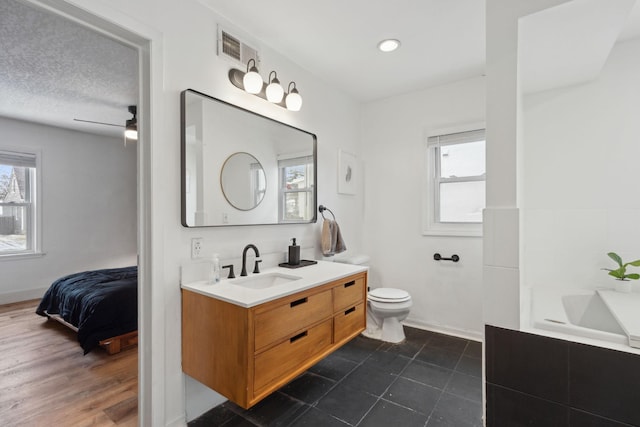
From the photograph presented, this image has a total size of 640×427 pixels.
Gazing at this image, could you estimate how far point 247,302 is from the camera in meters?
1.34

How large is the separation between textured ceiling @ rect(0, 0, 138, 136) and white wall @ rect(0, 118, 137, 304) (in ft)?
1.46

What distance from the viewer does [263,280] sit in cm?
196

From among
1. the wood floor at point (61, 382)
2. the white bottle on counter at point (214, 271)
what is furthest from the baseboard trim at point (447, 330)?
the wood floor at point (61, 382)

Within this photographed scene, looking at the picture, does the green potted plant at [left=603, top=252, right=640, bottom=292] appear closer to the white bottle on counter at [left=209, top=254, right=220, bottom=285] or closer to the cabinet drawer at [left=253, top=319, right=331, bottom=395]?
the cabinet drawer at [left=253, top=319, right=331, bottom=395]

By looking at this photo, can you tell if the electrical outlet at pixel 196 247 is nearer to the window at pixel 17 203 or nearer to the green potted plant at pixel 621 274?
the green potted plant at pixel 621 274

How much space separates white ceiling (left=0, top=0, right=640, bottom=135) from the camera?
1.79 meters

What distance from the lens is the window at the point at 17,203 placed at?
396 cm

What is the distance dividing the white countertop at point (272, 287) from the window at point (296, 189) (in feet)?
1.54

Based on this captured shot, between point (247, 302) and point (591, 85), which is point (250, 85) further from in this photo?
point (591, 85)

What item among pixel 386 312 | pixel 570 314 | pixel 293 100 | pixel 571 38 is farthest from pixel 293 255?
pixel 571 38

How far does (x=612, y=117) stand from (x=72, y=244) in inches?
248

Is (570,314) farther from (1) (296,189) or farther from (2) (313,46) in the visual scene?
(2) (313,46)

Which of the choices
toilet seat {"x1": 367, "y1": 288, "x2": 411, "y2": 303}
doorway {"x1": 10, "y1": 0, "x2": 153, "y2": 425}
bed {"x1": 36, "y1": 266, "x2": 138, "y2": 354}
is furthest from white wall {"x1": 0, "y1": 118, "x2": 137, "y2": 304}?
toilet seat {"x1": 367, "y1": 288, "x2": 411, "y2": 303}

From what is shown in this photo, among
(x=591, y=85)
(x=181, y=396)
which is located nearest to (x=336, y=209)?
(x=181, y=396)
